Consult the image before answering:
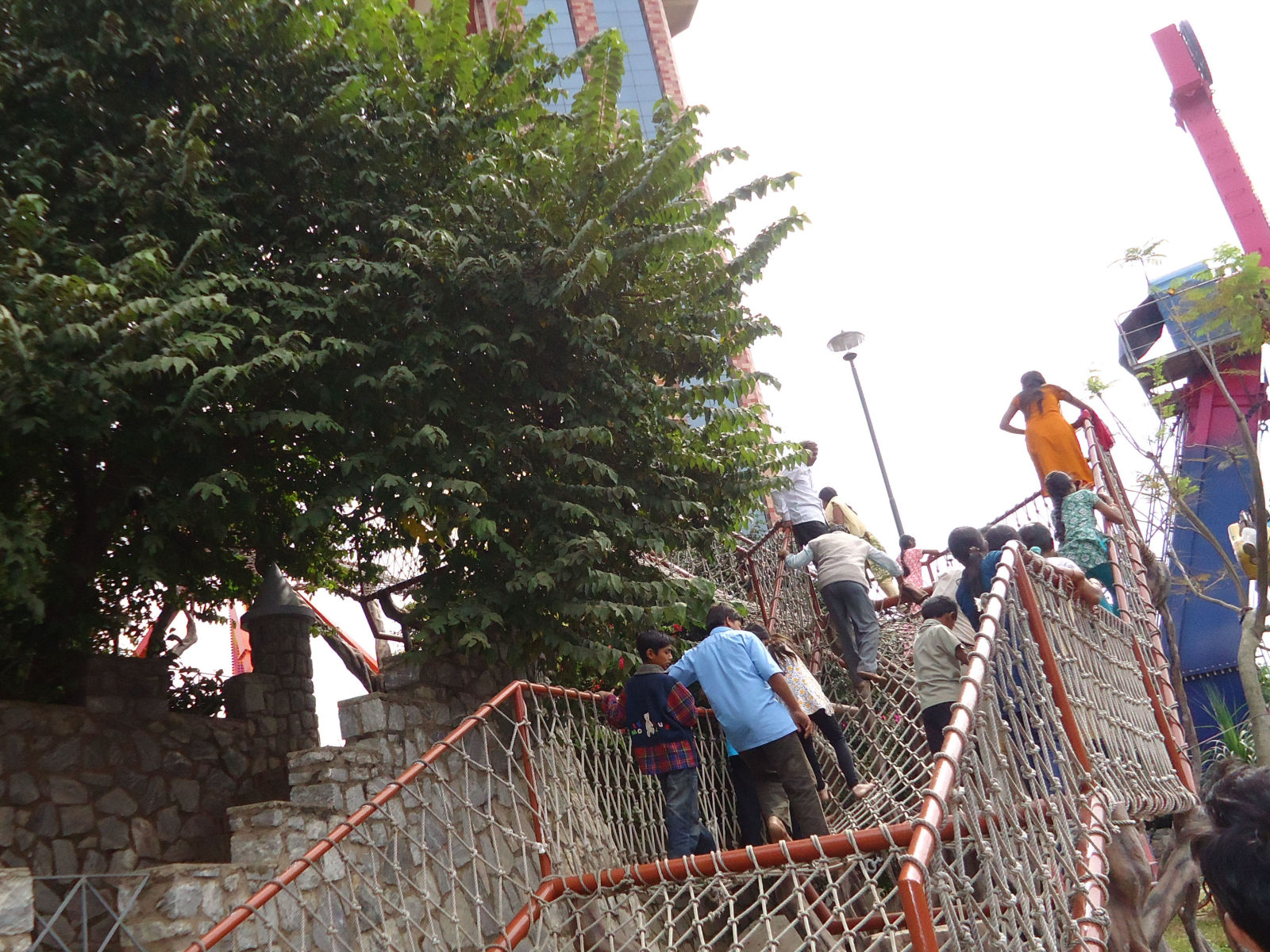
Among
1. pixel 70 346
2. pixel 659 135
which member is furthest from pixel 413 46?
pixel 70 346

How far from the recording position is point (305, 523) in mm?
6141

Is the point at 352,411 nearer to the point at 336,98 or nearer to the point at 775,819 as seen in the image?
the point at 336,98

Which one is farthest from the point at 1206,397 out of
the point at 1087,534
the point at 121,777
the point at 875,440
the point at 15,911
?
the point at 15,911

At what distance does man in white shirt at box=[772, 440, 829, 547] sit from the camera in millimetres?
9125

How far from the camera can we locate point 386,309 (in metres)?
6.79

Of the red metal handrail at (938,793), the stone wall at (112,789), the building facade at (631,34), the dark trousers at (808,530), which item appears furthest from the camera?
the building facade at (631,34)

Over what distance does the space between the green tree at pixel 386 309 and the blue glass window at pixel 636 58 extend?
14362 millimetres

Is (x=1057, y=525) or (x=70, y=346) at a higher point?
(x=70, y=346)

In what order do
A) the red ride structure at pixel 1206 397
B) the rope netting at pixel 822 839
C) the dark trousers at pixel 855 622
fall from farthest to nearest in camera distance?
1. the red ride structure at pixel 1206 397
2. the dark trousers at pixel 855 622
3. the rope netting at pixel 822 839

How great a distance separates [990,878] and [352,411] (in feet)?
16.9

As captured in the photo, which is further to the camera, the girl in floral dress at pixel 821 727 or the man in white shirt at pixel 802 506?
the man in white shirt at pixel 802 506

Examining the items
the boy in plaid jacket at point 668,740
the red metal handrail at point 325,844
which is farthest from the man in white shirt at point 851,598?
the red metal handrail at point 325,844

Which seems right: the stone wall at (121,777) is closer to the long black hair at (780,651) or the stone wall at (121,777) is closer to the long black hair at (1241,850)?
the long black hair at (780,651)

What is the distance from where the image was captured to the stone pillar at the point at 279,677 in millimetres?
8852
